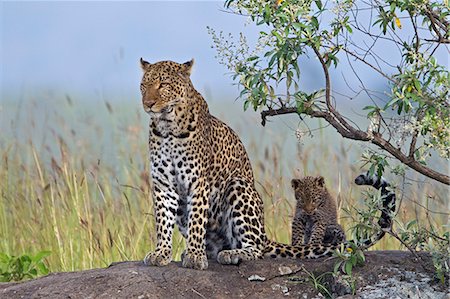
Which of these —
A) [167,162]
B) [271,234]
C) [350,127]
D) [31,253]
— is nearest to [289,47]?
[350,127]

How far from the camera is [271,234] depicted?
1014 cm

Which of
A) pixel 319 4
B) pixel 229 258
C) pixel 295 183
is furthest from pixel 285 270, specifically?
pixel 319 4

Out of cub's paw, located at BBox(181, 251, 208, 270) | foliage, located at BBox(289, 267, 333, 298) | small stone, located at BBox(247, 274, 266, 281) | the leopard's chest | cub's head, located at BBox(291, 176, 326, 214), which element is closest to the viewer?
foliage, located at BBox(289, 267, 333, 298)

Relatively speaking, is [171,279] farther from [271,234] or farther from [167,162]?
[271,234]

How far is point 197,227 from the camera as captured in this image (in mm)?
7766

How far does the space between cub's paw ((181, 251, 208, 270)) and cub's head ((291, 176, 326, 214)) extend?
1283 millimetres

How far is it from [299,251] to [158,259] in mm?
1076

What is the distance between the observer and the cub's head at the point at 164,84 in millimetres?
7699

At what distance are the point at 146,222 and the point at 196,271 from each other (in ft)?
9.01

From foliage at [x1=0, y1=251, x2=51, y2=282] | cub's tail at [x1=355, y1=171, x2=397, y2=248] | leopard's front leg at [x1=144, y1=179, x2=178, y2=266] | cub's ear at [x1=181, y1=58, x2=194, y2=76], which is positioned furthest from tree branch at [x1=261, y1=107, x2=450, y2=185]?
foliage at [x1=0, y1=251, x2=51, y2=282]

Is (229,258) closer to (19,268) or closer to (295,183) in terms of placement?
(295,183)

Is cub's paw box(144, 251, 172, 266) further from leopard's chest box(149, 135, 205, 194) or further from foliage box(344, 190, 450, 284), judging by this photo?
foliage box(344, 190, 450, 284)

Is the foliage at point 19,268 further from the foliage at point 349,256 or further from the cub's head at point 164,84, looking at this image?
the foliage at point 349,256

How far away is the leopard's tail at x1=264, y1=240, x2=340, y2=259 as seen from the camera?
770cm
